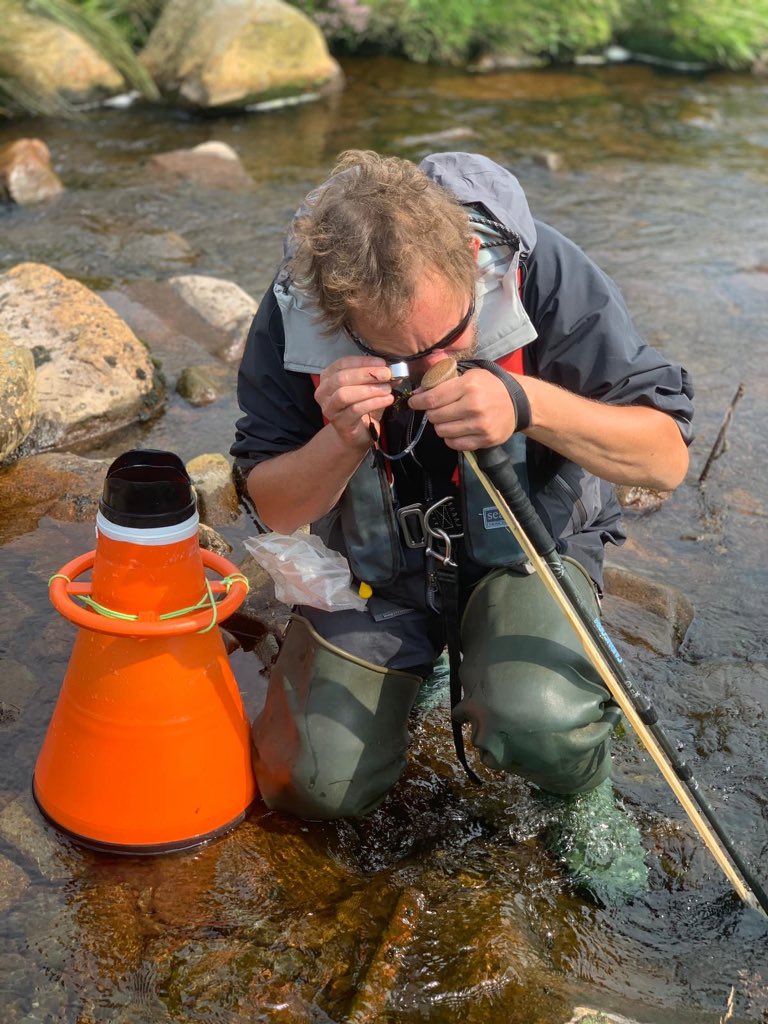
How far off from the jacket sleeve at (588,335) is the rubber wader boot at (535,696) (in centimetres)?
58

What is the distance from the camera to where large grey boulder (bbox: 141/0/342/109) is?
1158 centimetres

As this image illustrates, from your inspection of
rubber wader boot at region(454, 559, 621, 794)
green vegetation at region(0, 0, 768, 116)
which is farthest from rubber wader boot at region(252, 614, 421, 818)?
green vegetation at region(0, 0, 768, 116)

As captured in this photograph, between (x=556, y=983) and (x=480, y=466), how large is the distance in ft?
3.87

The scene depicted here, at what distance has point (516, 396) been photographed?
2613mm

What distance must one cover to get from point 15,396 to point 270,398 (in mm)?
2145

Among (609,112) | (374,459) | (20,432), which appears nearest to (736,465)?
(374,459)

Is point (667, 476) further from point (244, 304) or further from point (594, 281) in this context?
point (244, 304)

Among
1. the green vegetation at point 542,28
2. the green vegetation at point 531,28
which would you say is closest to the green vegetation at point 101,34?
the green vegetation at point 531,28

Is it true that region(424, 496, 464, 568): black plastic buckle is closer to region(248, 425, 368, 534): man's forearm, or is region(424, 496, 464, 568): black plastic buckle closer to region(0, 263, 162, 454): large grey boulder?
region(248, 425, 368, 534): man's forearm

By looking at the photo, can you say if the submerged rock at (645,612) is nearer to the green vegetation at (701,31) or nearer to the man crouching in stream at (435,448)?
the man crouching in stream at (435,448)

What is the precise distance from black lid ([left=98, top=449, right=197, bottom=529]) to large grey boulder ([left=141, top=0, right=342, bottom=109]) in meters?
9.56

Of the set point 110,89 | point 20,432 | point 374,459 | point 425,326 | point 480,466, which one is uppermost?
point 425,326

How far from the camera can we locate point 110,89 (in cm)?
1164

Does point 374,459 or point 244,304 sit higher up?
point 374,459
